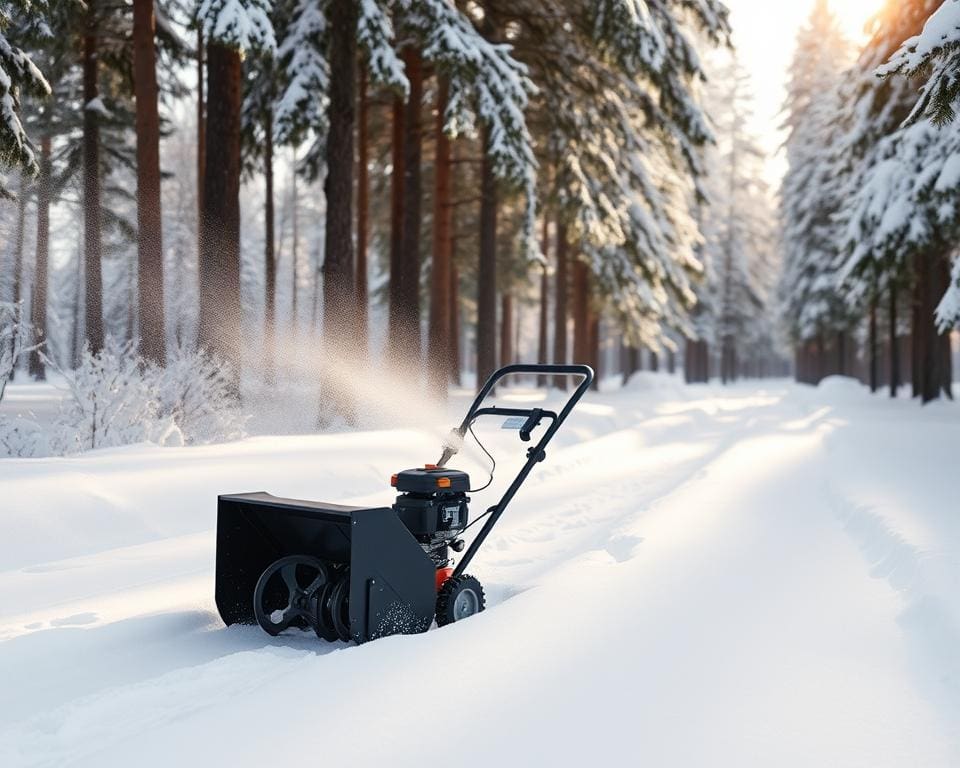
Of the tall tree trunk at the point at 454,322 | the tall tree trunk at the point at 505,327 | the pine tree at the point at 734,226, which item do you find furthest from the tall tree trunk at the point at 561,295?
the pine tree at the point at 734,226

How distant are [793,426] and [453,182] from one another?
11486 millimetres

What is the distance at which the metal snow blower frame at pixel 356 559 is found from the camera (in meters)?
4.37

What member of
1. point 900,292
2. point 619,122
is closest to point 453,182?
point 619,122

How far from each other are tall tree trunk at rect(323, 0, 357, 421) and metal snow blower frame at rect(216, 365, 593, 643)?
27.3 ft

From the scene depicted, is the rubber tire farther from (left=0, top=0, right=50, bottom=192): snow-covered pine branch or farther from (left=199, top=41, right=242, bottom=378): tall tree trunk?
(left=199, top=41, right=242, bottom=378): tall tree trunk

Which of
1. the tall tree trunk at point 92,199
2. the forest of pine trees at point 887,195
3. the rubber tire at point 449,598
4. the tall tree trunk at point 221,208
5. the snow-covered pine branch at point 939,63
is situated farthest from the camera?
the tall tree trunk at point 92,199

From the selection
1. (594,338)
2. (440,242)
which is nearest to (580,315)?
(594,338)

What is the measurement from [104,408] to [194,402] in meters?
1.60

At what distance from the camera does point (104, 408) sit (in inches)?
356

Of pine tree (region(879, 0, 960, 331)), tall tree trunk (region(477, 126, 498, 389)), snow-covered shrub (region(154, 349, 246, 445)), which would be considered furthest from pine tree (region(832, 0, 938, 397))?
snow-covered shrub (region(154, 349, 246, 445))

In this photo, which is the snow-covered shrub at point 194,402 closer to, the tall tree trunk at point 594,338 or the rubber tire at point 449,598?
the rubber tire at point 449,598

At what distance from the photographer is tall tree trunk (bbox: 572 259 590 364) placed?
2681 centimetres

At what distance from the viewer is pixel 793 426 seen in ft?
65.2

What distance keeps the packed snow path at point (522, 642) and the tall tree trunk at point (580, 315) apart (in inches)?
695
